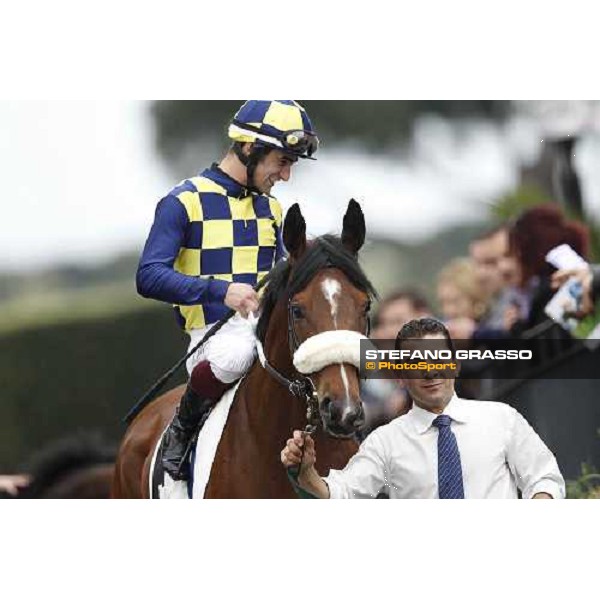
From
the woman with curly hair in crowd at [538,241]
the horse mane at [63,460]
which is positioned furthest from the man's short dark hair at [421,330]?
the horse mane at [63,460]

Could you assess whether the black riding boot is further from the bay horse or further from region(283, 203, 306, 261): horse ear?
region(283, 203, 306, 261): horse ear

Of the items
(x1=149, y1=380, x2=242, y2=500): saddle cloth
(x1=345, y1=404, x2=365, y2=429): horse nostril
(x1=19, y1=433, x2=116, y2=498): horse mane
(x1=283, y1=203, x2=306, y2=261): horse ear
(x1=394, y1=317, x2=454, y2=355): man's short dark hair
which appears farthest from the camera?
(x1=19, y1=433, x2=116, y2=498): horse mane

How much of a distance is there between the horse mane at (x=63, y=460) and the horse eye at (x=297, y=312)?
4.17 feet

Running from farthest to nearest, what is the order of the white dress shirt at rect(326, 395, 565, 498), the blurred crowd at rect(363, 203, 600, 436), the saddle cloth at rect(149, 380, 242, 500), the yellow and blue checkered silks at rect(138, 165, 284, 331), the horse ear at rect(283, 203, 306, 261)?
the blurred crowd at rect(363, 203, 600, 436) → the yellow and blue checkered silks at rect(138, 165, 284, 331) → the saddle cloth at rect(149, 380, 242, 500) → the white dress shirt at rect(326, 395, 565, 498) → the horse ear at rect(283, 203, 306, 261)

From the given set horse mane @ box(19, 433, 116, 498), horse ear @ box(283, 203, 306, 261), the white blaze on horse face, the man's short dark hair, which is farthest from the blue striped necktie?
horse mane @ box(19, 433, 116, 498)

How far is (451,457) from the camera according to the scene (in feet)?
13.4

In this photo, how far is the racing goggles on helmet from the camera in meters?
4.37

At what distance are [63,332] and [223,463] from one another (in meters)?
0.98

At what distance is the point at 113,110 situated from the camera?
15.1 feet

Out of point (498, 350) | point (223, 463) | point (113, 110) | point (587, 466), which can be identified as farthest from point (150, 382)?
point (587, 466)

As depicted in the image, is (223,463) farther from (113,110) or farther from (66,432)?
(113,110)

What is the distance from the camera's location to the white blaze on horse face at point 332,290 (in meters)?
3.74

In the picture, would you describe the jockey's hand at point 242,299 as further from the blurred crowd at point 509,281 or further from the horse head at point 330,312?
the blurred crowd at point 509,281

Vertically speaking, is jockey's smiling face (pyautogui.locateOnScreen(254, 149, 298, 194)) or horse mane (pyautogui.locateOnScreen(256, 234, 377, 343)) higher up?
jockey's smiling face (pyautogui.locateOnScreen(254, 149, 298, 194))
